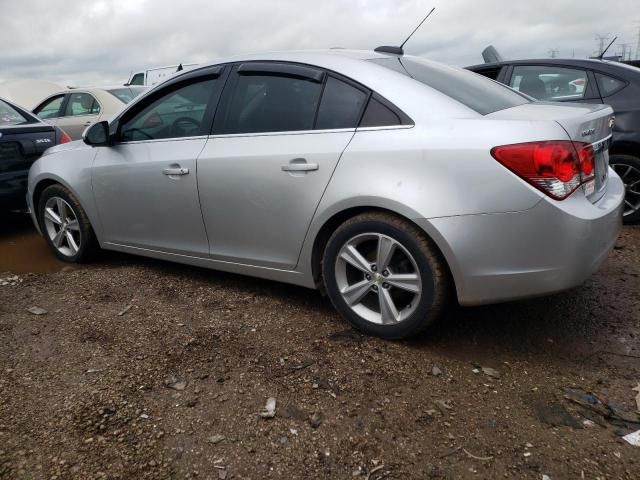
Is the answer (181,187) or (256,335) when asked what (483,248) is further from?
(181,187)

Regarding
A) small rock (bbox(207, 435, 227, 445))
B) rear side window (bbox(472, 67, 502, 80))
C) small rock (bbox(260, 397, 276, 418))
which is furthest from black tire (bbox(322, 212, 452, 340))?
rear side window (bbox(472, 67, 502, 80))

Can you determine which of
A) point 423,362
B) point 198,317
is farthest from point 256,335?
point 423,362

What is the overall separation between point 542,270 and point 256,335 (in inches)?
61.5

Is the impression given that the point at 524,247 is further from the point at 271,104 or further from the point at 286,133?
the point at 271,104

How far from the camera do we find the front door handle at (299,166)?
9.98 ft

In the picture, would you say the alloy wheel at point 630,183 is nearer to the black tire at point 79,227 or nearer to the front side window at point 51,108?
the black tire at point 79,227

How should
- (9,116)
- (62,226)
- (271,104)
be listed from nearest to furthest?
1. (271,104)
2. (62,226)
3. (9,116)

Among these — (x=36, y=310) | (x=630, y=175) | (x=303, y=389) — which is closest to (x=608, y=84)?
(x=630, y=175)

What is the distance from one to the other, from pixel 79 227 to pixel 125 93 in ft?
18.5

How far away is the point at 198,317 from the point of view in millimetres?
3436

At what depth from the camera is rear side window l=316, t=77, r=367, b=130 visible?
3006 millimetres

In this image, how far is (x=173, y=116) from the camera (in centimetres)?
385

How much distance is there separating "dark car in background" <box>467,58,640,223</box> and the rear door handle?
11.1ft

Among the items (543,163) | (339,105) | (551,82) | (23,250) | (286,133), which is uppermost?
(339,105)
